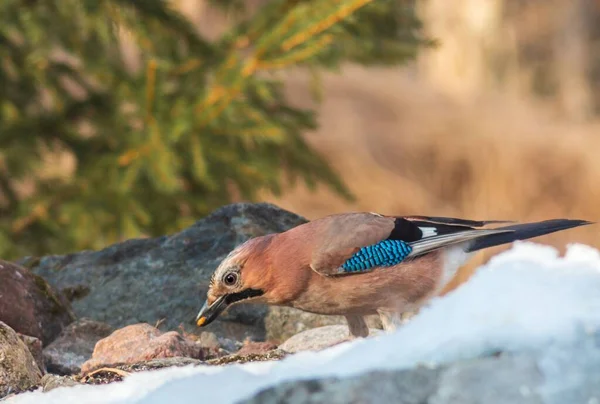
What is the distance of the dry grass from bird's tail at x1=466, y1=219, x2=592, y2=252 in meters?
9.80

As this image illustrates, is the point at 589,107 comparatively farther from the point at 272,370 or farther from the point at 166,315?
the point at 272,370

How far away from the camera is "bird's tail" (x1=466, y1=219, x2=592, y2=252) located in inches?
148

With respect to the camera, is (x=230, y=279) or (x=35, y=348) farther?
(x=35, y=348)

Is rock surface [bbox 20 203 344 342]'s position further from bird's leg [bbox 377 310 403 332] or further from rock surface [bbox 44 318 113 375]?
bird's leg [bbox 377 310 403 332]

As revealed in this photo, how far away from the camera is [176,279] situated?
15.4 feet

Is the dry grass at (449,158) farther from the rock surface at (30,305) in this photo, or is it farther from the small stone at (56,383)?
the small stone at (56,383)

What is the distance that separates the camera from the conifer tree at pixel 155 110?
675 cm

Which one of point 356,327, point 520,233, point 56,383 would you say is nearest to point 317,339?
point 356,327

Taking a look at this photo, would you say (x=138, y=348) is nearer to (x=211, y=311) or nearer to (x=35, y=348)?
(x=211, y=311)

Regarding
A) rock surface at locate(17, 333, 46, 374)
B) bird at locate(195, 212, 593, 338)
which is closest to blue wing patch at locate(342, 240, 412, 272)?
bird at locate(195, 212, 593, 338)

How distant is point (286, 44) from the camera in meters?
6.66

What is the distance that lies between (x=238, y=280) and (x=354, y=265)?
0.40 metres

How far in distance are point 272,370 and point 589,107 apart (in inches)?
909

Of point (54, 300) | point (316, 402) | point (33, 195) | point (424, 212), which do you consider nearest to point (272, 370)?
point (316, 402)
